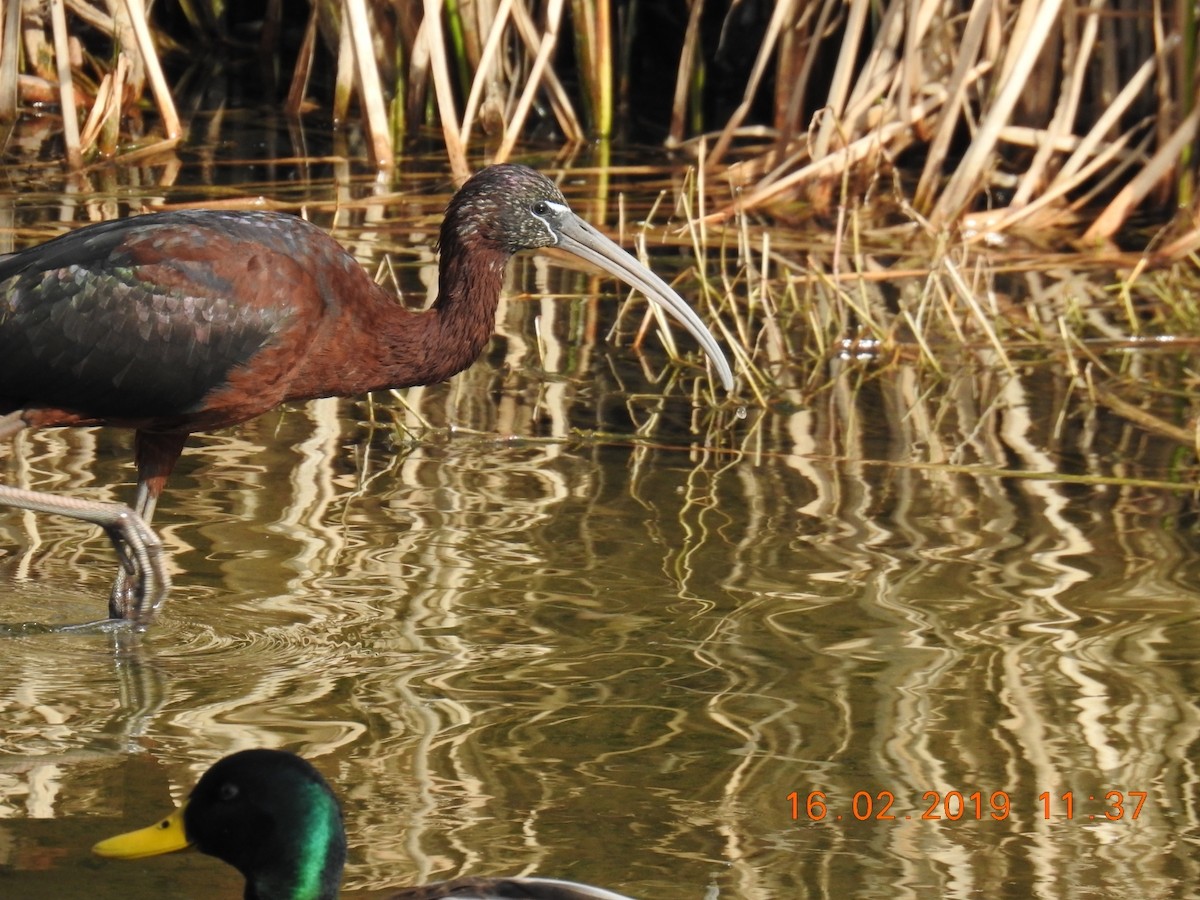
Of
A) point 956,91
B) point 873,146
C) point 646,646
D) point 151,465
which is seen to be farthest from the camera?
point 873,146

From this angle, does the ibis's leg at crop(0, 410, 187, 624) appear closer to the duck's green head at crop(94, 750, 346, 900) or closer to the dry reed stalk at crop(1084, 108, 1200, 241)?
the duck's green head at crop(94, 750, 346, 900)

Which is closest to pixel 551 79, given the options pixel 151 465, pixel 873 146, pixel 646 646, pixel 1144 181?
pixel 873 146

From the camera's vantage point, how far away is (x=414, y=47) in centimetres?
1012

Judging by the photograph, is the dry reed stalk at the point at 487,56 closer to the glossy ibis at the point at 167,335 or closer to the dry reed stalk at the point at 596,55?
the dry reed stalk at the point at 596,55

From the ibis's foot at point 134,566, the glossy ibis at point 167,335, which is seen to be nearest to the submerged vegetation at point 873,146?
the glossy ibis at point 167,335

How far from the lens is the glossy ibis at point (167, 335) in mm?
5047

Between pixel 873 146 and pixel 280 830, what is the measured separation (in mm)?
6433

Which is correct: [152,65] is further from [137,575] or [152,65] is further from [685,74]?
[137,575]

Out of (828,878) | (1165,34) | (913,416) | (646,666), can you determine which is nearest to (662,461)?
(913,416)

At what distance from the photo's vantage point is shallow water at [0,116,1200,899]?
12.8ft

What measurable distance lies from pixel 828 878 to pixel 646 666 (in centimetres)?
108

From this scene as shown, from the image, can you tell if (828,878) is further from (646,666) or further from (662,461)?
(662,461)

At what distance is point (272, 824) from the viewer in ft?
10.4

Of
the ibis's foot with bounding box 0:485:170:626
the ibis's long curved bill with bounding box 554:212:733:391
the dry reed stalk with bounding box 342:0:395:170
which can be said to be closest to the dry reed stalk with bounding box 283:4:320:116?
the dry reed stalk with bounding box 342:0:395:170
